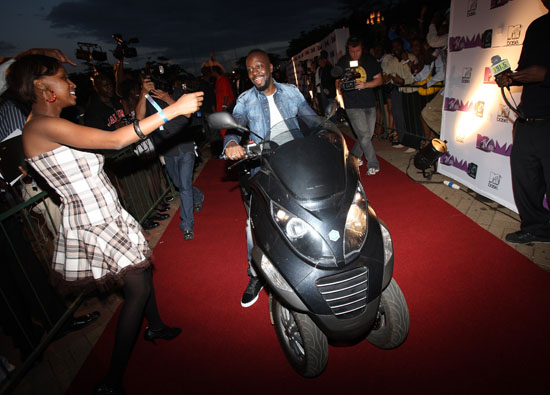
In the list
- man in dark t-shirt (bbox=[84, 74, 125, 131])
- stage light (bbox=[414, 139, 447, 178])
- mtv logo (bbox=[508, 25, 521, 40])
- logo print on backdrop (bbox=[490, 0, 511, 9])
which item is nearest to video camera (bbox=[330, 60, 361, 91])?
stage light (bbox=[414, 139, 447, 178])

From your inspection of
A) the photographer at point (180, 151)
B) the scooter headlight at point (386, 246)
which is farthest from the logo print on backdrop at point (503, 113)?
the photographer at point (180, 151)

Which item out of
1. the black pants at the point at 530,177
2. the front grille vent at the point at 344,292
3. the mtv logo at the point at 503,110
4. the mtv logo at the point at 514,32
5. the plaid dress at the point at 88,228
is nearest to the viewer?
the front grille vent at the point at 344,292

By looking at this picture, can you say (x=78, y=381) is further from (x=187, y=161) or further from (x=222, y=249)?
(x=187, y=161)

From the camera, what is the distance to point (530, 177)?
3213mm

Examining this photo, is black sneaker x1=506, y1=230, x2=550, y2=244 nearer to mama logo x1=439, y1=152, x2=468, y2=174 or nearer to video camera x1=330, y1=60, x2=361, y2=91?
mama logo x1=439, y1=152, x2=468, y2=174

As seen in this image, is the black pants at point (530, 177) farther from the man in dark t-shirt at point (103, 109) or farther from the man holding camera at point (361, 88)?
the man in dark t-shirt at point (103, 109)

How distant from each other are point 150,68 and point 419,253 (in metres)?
4.20

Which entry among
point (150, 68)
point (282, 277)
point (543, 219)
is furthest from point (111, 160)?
point (543, 219)

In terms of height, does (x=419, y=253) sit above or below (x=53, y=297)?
below

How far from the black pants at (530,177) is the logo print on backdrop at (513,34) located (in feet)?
3.33

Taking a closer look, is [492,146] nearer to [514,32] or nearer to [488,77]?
[488,77]

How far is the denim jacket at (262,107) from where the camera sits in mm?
3059

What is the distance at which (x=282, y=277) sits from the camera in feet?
6.12

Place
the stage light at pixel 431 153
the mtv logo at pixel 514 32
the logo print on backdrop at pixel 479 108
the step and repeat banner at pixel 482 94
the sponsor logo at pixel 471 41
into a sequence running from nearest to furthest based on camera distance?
the mtv logo at pixel 514 32
the step and repeat banner at pixel 482 94
the sponsor logo at pixel 471 41
the logo print on backdrop at pixel 479 108
the stage light at pixel 431 153
